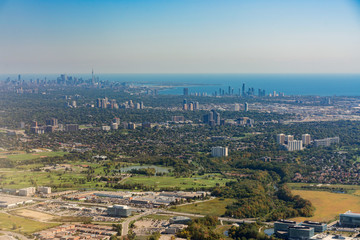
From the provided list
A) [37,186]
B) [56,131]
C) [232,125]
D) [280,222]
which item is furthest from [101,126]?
[280,222]

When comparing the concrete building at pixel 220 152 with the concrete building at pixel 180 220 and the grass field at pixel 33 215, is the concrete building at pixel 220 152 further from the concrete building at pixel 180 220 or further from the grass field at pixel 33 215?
the grass field at pixel 33 215

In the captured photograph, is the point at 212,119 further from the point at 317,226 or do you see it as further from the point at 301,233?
the point at 301,233

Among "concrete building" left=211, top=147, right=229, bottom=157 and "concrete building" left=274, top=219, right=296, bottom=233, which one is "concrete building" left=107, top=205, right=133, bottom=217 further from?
"concrete building" left=211, top=147, right=229, bottom=157

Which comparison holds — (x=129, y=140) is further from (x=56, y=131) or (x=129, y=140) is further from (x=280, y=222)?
(x=280, y=222)

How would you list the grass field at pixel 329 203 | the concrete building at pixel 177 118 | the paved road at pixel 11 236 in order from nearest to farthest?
the paved road at pixel 11 236 → the grass field at pixel 329 203 → the concrete building at pixel 177 118

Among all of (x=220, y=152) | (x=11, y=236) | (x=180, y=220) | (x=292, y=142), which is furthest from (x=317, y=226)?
(x=292, y=142)

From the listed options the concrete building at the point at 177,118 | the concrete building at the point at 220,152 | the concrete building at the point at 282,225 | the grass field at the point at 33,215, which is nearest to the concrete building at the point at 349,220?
the concrete building at the point at 282,225

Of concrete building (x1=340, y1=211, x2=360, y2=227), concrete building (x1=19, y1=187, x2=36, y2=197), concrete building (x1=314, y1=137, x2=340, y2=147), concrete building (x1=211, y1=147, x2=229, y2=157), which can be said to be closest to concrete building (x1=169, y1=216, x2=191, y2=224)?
concrete building (x1=340, y1=211, x2=360, y2=227)
